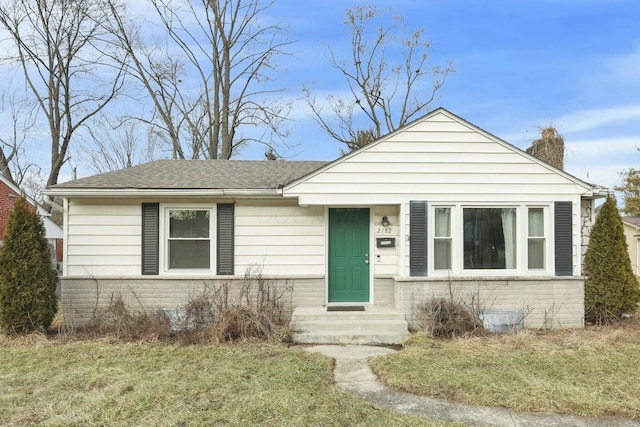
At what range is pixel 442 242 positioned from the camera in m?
7.97

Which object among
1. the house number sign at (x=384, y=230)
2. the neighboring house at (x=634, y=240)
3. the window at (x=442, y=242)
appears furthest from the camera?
the neighboring house at (x=634, y=240)

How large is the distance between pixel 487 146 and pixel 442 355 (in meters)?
4.01

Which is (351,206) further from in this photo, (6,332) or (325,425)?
(6,332)

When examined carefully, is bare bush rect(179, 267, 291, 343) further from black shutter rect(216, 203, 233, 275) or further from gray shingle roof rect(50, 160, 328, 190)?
gray shingle roof rect(50, 160, 328, 190)

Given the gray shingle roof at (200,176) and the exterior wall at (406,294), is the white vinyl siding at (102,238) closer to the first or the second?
the exterior wall at (406,294)

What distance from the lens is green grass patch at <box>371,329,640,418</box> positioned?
14.6 ft

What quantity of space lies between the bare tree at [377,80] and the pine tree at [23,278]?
1771cm

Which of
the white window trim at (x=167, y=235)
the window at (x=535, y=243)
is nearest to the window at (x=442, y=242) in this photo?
the window at (x=535, y=243)

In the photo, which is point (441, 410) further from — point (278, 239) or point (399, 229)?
point (278, 239)

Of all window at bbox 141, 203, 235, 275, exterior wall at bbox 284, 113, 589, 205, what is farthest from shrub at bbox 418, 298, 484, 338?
window at bbox 141, 203, 235, 275

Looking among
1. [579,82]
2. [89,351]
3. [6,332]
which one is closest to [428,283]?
[89,351]

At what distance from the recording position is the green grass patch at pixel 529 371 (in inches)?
175

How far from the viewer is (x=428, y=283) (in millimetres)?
7828

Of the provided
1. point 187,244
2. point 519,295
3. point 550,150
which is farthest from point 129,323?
point 550,150
